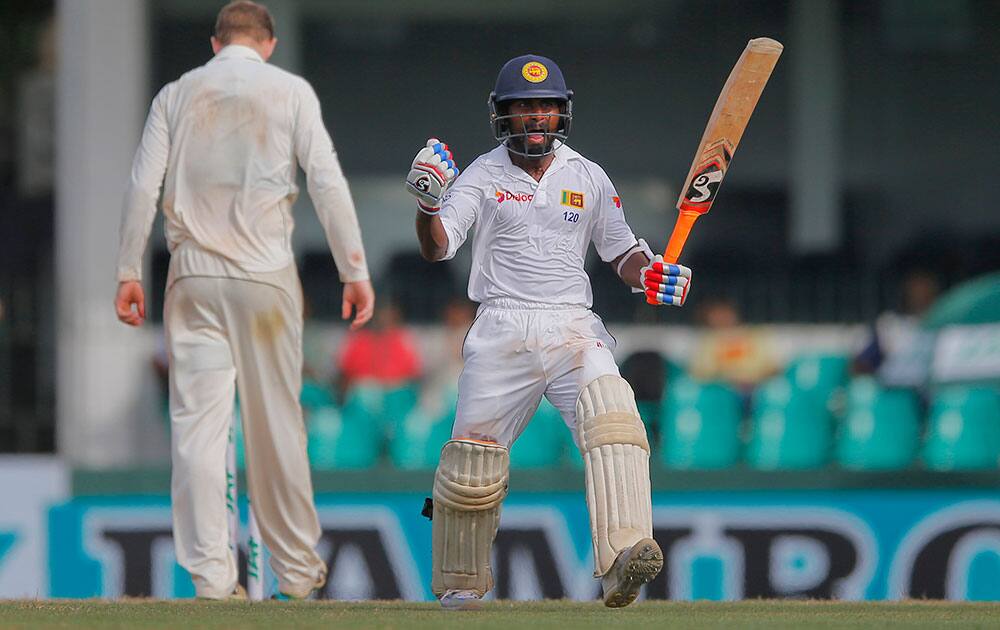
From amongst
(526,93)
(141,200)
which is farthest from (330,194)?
(526,93)

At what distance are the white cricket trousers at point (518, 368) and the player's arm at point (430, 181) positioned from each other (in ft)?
1.18

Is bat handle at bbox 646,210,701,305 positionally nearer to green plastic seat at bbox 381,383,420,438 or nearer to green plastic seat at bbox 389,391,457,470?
green plastic seat at bbox 389,391,457,470

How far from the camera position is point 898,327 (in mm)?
9758

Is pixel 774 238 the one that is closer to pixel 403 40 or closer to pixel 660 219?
pixel 660 219

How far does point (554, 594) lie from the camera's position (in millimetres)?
7836

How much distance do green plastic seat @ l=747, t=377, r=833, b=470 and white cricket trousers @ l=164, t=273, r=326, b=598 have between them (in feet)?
11.9

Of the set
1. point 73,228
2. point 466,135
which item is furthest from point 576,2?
point 73,228

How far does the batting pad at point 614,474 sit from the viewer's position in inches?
183

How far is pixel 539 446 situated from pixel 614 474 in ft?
13.3

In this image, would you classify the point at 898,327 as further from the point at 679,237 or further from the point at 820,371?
the point at 679,237

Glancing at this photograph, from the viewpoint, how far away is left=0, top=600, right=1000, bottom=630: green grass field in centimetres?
429

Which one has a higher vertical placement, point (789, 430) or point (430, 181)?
point (430, 181)

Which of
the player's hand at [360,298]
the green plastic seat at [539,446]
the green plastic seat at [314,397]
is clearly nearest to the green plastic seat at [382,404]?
the green plastic seat at [314,397]

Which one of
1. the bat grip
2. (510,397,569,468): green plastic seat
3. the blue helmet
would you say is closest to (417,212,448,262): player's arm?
the blue helmet
